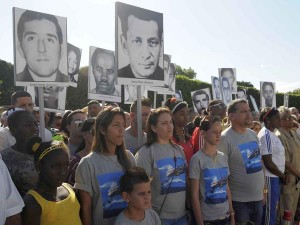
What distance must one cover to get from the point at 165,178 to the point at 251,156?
4.64ft

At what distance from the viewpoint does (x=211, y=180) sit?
3.44m

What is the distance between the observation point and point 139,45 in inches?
154

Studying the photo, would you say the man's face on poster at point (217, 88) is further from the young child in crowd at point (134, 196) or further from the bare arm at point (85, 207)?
the bare arm at point (85, 207)

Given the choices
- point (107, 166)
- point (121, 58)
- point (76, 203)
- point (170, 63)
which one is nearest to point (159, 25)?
point (121, 58)

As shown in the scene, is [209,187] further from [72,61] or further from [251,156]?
[72,61]

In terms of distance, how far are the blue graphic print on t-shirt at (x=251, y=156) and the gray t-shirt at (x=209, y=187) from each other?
25.7 inches

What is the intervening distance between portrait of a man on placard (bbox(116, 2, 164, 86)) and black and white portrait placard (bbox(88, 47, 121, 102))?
2.74 m

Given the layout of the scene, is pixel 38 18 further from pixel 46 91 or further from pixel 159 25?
pixel 46 91

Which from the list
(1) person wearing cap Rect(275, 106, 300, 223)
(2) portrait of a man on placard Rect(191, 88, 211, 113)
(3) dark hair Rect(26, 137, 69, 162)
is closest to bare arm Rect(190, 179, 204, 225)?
(3) dark hair Rect(26, 137, 69, 162)

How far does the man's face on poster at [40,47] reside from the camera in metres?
3.78

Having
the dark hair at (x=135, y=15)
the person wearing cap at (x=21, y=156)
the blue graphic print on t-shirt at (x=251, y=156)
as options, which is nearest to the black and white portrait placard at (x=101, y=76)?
the dark hair at (x=135, y=15)

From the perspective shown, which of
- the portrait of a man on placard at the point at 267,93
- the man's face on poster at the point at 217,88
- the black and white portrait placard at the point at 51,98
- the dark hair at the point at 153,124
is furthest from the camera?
the portrait of a man on placard at the point at 267,93

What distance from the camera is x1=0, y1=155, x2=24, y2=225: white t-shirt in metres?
1.88

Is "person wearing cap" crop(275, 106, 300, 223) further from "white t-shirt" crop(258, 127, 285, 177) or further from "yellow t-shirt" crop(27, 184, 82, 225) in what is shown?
"yellow t-shirt" crop(27, 184, 82, 225)
